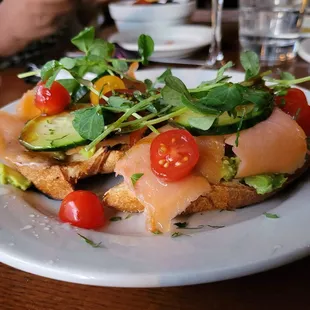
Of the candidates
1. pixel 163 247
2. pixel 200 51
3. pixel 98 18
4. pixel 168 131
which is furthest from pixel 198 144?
pixel 98 18

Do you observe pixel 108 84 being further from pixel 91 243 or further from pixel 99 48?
pixel 91 243

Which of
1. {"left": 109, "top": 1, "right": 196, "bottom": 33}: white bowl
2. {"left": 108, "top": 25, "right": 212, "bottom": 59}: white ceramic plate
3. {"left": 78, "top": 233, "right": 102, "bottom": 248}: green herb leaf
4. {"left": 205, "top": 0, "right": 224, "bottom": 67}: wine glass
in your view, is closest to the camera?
{"left": 78, "top": 233, "right": 102, "bottom": 248}: green herb leaf

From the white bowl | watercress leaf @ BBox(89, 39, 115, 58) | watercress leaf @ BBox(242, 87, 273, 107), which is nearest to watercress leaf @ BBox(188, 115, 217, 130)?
watercress leaf @ BBox(242, 87, 273, 107)

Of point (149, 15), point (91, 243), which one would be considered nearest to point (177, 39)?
point (149, 15)

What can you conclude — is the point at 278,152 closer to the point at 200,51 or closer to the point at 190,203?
the point at 190,203

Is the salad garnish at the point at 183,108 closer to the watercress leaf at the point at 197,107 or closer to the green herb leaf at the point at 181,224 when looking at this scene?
the watercress leaf at the point at 197,107

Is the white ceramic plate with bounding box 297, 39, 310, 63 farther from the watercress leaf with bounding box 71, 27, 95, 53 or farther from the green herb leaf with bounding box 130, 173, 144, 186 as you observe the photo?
the green herb leaf with bounding box 130, 173, 144, 186
